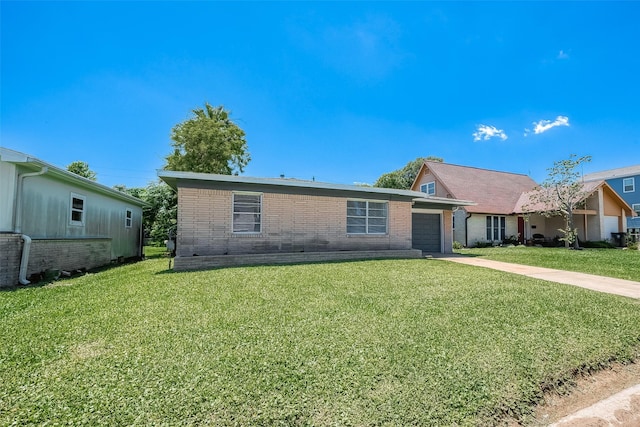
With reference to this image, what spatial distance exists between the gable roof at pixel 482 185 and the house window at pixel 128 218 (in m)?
19.2

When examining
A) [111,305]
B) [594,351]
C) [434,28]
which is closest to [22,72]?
[111,305]

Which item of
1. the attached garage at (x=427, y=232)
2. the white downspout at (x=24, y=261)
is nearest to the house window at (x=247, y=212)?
the white downspout at (x=24, y=261)

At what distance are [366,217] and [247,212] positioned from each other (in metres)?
5.02

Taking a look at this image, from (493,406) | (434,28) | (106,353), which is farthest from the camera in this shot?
(434,28)

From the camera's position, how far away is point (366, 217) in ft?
41.0

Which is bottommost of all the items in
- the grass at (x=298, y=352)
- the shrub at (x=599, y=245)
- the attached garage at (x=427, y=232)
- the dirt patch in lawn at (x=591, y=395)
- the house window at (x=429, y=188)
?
the dirt patch in lawn at (x=591, y=395)

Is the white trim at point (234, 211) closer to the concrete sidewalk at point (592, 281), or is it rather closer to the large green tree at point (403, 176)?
the concrete sidewalk at point (592, 281)

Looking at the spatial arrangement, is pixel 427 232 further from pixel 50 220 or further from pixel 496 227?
pixel 50 220

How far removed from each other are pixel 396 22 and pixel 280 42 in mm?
4541

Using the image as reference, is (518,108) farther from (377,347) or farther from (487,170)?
(377,347)

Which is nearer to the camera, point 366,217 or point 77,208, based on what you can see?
point 77,208

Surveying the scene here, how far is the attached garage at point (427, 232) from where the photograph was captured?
15.5m

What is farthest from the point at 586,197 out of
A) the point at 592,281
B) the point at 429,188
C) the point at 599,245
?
the point at 592,281

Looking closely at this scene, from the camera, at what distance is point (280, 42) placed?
11.8 metres
